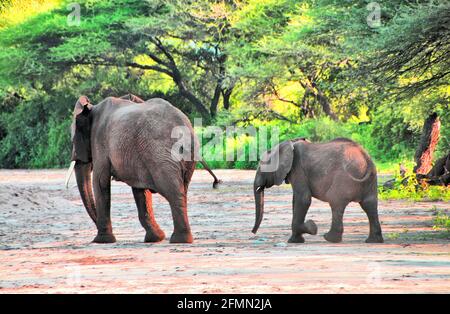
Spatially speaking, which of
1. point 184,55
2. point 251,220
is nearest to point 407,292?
point 251,220

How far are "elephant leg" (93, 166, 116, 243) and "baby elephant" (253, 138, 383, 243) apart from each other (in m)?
1.88

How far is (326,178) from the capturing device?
13.0 m

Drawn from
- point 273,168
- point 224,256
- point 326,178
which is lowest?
point 224,256

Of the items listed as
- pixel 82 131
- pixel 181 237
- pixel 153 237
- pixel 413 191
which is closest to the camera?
pixel 181 237

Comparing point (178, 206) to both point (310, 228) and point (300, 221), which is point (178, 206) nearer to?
point (300, 221)

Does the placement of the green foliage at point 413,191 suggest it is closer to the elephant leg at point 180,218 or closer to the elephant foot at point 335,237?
the elephant foot at point 335,237

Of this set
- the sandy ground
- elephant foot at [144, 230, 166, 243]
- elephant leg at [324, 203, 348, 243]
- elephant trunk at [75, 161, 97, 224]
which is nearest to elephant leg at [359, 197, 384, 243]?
the sandy ground

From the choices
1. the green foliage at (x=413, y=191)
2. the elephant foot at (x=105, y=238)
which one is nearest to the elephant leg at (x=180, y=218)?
the elephant foot at (x=105, y=238)

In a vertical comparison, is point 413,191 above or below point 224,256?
above

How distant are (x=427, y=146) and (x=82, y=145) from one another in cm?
1052

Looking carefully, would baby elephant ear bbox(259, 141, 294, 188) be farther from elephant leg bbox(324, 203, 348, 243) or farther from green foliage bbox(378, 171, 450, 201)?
green foliage bbox(378, 171, 450, 201)

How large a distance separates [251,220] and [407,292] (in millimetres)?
8670

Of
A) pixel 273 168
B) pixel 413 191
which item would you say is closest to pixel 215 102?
pixel 413 191

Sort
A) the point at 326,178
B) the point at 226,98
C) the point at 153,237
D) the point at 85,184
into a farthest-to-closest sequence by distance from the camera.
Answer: the point at 226,98
the point at 85,184
the point at 153,237
the point at 326,178
